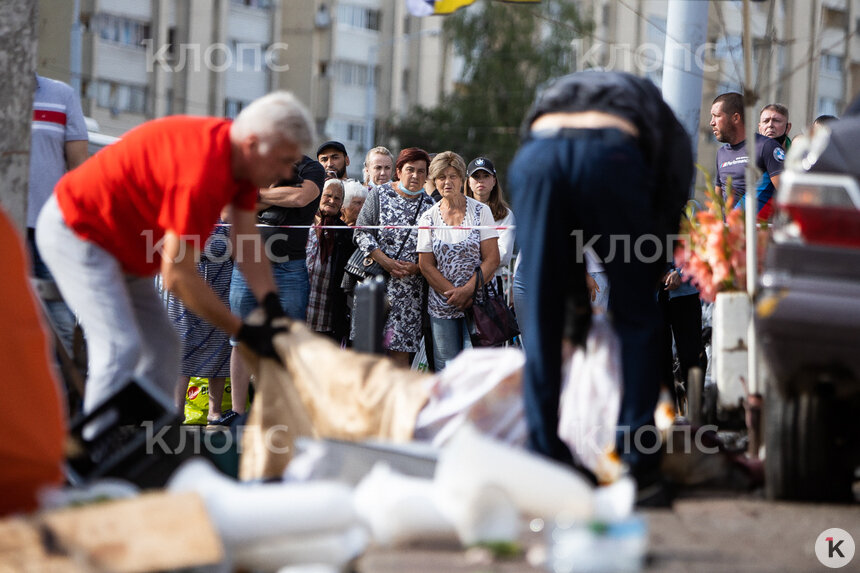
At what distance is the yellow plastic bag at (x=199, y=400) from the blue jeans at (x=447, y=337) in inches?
61.4

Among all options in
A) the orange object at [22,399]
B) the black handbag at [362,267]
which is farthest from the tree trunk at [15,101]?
the orange object at [22,399]

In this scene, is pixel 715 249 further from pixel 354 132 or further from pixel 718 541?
pixel 354 132

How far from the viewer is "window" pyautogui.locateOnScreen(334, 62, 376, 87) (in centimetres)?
6719

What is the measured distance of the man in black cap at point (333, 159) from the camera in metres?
10.5

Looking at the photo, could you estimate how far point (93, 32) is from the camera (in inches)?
2046

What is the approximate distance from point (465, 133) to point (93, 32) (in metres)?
17.8

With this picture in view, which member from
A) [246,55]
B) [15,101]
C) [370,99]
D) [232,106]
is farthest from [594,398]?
[370,99]

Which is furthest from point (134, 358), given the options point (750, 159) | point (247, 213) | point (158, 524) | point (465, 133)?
point (465, 133)

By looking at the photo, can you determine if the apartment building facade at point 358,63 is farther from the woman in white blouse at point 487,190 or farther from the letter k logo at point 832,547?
the letter k logo at point 832,547

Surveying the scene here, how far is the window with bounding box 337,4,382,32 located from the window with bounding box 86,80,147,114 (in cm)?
1594

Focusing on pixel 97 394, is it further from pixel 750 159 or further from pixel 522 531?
pixel 750 159

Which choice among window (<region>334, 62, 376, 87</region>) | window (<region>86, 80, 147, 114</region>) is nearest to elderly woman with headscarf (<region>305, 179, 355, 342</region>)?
window (<region>86, 80, 147, 114</region>)

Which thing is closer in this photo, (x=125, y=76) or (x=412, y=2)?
(x=412, y=2)

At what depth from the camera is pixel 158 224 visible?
5.15 meters
